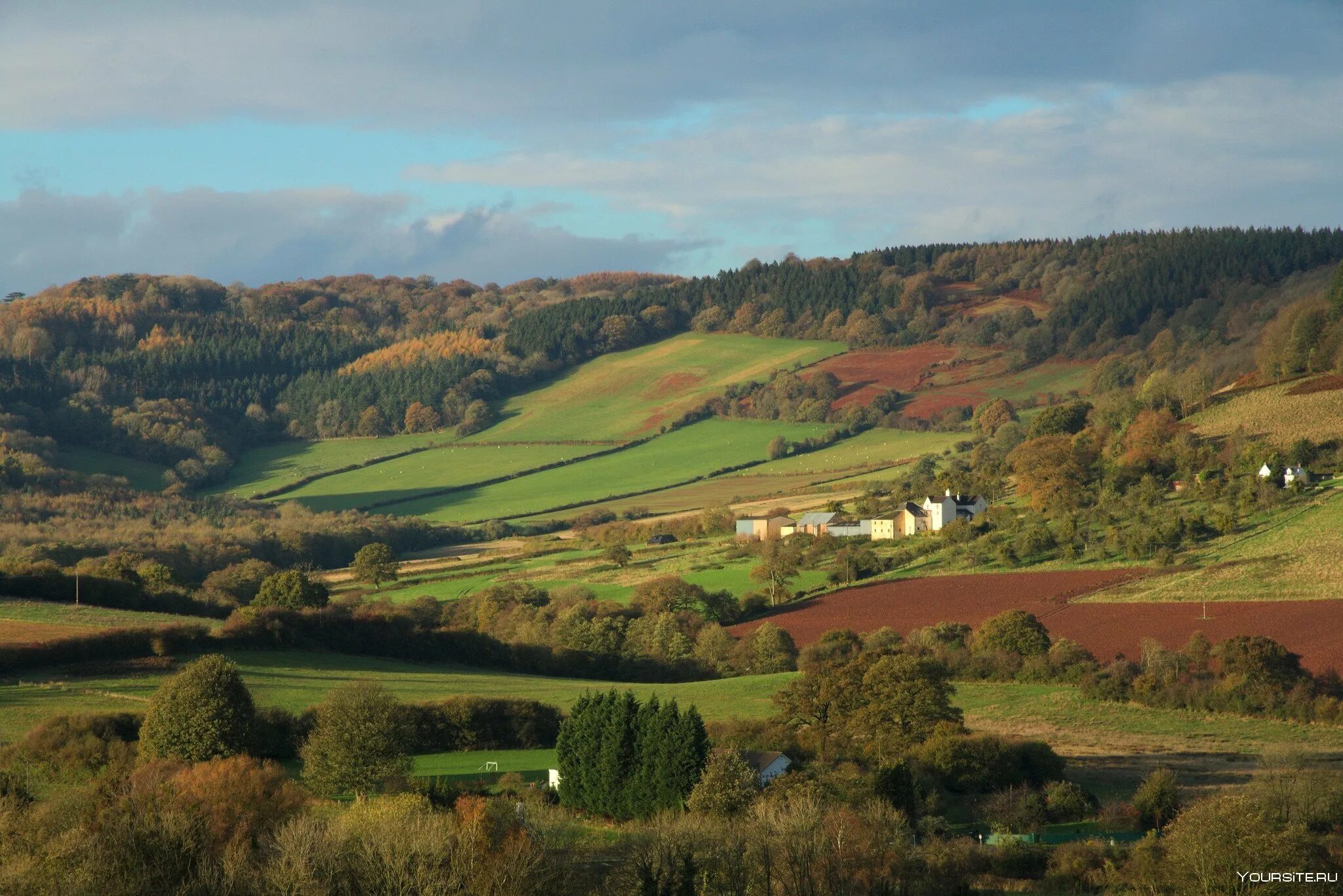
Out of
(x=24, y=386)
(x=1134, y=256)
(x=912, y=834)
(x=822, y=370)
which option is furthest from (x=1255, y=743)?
(x=24, y=386)

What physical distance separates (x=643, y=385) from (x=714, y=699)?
102 m

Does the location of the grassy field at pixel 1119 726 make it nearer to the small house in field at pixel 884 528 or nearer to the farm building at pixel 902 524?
the farm building at pixel 902 524

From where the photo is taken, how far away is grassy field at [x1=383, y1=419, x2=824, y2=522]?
11144 centimetres

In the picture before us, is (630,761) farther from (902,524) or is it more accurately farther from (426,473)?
(426,473)

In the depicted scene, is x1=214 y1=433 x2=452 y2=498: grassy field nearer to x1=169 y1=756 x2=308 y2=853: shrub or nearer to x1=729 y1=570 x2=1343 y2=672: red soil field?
x1=729 y1=570 x2=1343 y2=672: red soil field

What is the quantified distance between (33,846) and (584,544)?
221 ft

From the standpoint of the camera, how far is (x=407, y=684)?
1854 inches

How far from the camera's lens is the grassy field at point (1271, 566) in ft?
199

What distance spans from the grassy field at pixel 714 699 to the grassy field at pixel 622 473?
184ft

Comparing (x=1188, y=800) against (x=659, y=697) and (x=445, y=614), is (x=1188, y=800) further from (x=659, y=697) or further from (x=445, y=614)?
(x=445, y=614)

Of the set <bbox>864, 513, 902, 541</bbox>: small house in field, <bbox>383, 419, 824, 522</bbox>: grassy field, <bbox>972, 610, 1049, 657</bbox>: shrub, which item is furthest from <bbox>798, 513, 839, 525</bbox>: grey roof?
<bbox>972, 610, 1049, 657</bbox>: shrub

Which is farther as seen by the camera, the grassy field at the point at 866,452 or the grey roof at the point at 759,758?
the grassy field at the point at 866,452

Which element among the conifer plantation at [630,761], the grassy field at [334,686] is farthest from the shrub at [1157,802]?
the grassy field at [334,686]

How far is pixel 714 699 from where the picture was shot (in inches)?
2009
